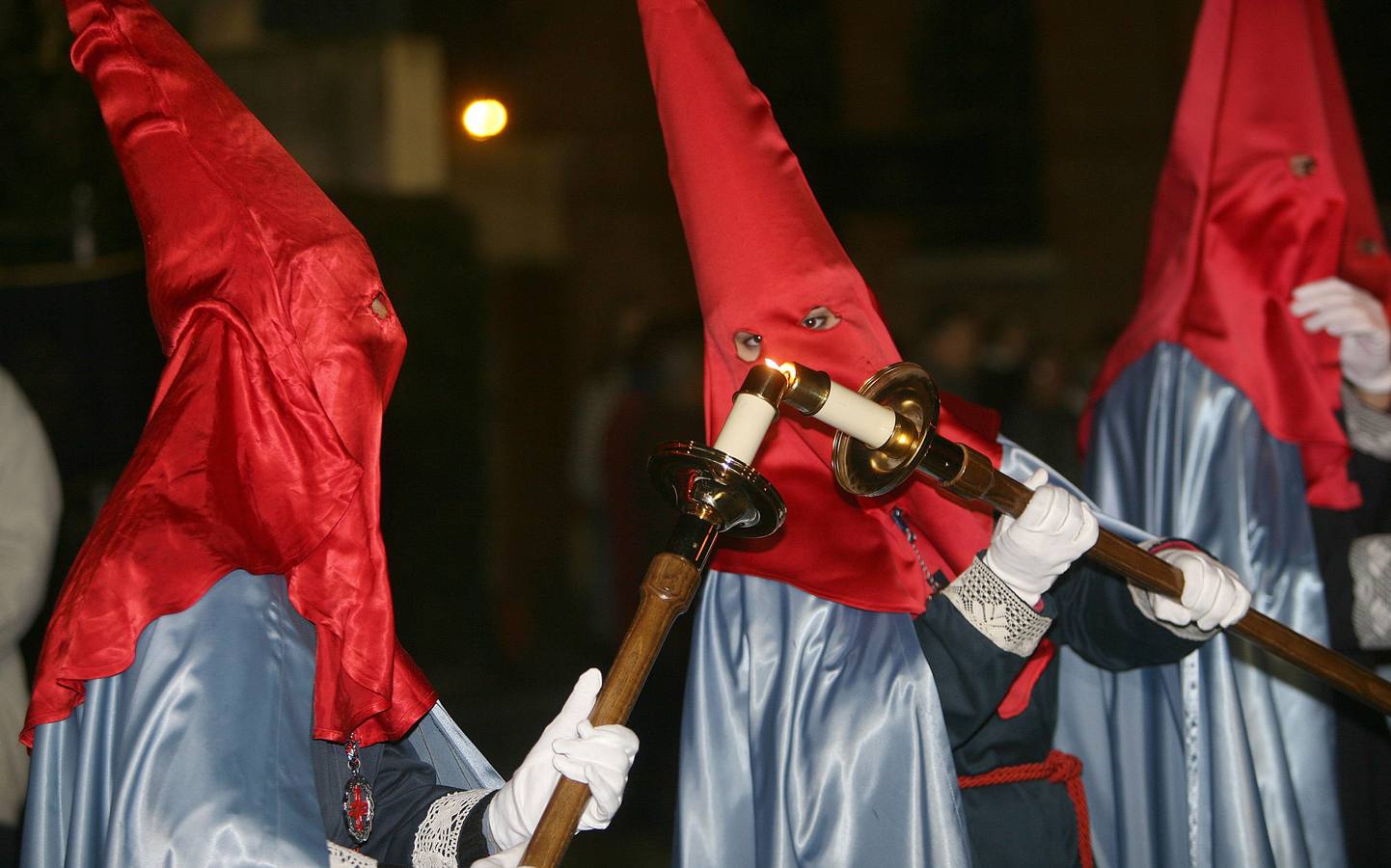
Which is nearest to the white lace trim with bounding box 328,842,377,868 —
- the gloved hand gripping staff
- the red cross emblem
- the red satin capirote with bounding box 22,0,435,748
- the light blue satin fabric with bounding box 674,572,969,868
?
the red cross emblem

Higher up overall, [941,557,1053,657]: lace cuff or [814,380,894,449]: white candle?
[814,380,894,449]: white candle

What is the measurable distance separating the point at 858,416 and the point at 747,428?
21cm

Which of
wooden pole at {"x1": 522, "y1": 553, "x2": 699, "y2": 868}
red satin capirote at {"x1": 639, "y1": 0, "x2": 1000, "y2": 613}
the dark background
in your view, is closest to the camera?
wooden pole at {"x1": 522, "y1": 553, "x2": 699, "y2": 868}

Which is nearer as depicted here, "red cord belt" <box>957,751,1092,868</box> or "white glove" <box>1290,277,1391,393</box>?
"red cord belt" <box>957,751,1092,868</box>

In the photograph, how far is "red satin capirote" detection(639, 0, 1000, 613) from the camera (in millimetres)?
2561

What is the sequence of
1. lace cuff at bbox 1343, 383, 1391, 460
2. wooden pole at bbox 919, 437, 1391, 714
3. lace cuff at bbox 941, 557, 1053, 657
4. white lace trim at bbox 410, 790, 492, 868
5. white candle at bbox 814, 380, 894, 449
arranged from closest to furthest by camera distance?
white candle at bbox 814, 380, 894, 449, wooden pole at bbox 919, 437, 1391, 714, white lace trim at bbox 410, 790, 492, 868, lace cuff at bbox 941, 557, 1053, 657, lace cuff at bbox 1343, 383, 1391, 460

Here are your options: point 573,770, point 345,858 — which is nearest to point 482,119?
point 345,858

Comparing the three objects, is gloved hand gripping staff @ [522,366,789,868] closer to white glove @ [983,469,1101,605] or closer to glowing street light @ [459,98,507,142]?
white glove @ [983,469,1101,605]

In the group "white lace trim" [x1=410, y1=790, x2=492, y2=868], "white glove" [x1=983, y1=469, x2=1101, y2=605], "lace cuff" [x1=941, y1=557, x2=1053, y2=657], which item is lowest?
"white lace trim" [x1=410, y1=790, x2=492, y2=868]

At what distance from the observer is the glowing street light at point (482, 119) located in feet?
28.5

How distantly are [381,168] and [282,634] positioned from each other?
5.24 m

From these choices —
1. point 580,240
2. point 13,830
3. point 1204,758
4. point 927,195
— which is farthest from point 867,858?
point 927,195

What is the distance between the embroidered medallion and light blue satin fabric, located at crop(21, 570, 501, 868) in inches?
9.0

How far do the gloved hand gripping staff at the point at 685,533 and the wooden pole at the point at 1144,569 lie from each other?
331 mm
